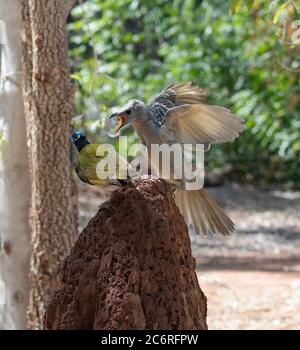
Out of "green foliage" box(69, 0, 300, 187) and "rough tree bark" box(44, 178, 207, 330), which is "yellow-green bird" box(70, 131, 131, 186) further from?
"green foliage" box(69, 0, 300, 187)

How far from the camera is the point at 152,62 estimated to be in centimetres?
1723

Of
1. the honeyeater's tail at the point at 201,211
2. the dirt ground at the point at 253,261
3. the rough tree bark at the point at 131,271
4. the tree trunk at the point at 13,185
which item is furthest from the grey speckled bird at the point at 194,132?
the tree trunk at the point at 13,185

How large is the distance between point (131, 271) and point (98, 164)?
67 centimetres

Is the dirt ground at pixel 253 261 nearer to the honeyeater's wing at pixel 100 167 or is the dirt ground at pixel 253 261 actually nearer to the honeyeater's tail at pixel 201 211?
the honeyeater's tail at pixel 201 211

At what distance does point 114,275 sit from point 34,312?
2.25 m

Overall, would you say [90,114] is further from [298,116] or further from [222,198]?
[298,116]

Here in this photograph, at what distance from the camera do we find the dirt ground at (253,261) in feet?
26.3

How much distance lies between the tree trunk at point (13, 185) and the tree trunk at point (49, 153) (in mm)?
316

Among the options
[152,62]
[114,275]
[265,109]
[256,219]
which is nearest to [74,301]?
[114,275]

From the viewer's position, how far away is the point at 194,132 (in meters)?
5.39

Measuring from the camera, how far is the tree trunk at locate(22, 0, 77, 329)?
602cm

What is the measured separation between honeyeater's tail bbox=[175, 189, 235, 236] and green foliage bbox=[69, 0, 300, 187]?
33.3 ft

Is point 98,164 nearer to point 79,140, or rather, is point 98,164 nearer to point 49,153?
point 79,140
